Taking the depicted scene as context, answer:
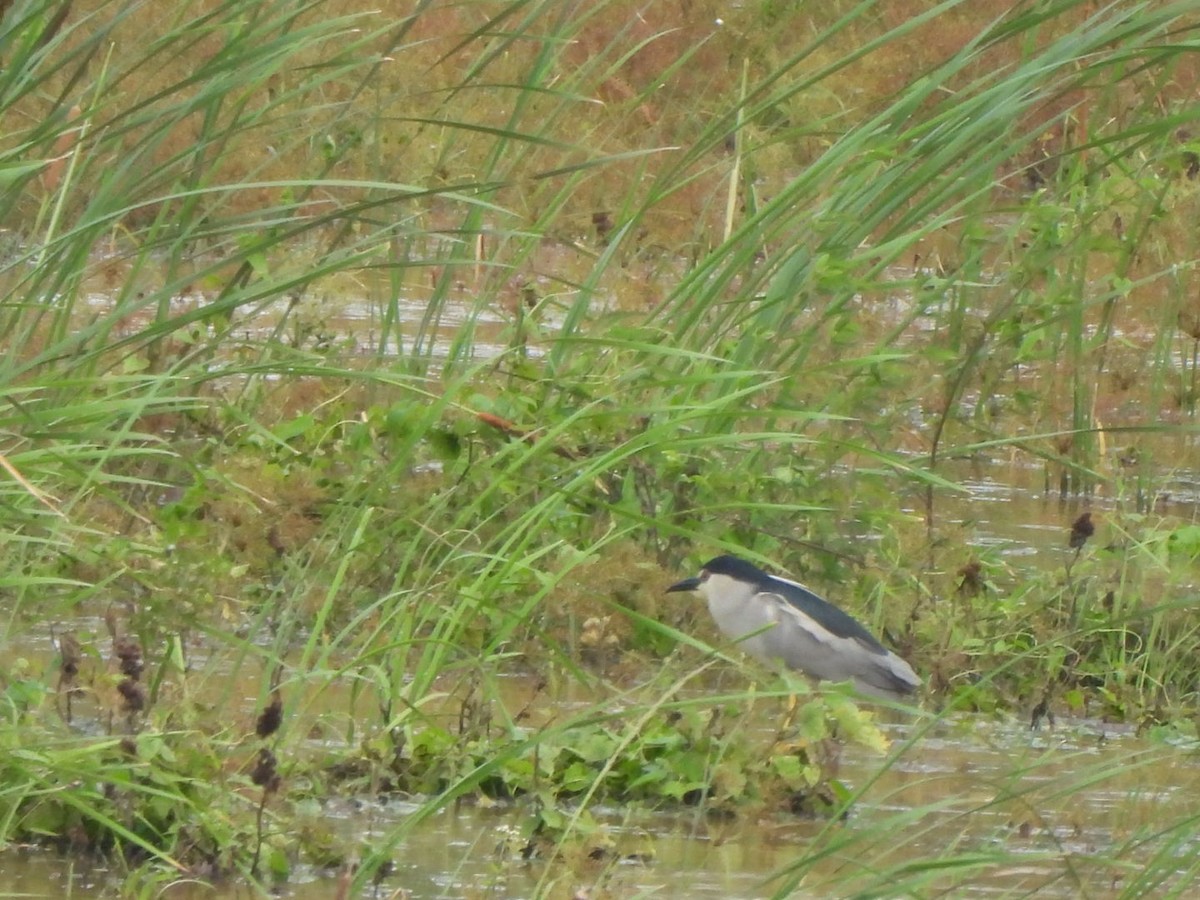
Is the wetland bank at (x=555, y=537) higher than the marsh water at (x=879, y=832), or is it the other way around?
the wetland bank at (x=555, y=537)

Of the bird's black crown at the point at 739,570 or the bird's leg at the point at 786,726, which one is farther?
the bird's black crown at the point at 739,570

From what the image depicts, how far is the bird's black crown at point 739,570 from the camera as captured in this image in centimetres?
459

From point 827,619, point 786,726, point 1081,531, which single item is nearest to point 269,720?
point 786,726

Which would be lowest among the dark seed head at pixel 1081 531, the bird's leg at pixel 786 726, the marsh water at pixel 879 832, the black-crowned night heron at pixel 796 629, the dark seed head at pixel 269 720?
the marsh water at pixel 879 832

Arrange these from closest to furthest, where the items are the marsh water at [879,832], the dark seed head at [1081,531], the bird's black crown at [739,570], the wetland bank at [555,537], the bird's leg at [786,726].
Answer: the marsh water at [879,832] → the wetland bank at [555,537] → the bird's leg at [786,726] → the bird's black crown at [739,570] → the dark seed head at [1081,531]

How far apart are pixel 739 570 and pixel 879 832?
191 centimetres

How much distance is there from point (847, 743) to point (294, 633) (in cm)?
111

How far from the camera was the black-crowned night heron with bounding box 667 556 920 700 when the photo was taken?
175 inches

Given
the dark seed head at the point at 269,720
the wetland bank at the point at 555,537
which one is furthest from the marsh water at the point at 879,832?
the dark seed head at the point at 269,720

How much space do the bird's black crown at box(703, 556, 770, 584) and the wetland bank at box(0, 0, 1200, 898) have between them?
0.10m

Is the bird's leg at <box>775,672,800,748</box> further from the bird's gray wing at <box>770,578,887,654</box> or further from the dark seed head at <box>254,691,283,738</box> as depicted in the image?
the dark seed head at <box>254,691,283,738</box>

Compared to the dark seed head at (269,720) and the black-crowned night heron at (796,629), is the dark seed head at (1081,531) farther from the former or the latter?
the dark seed head at (269,720)

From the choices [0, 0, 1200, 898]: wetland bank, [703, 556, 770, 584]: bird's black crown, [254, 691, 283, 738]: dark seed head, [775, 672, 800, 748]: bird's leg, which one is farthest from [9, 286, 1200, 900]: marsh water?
[703, 556, 770, 584]: bird's black crown

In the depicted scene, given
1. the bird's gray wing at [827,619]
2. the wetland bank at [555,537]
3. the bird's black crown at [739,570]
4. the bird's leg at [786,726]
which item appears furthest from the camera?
the bird's black crown at [739,570]
